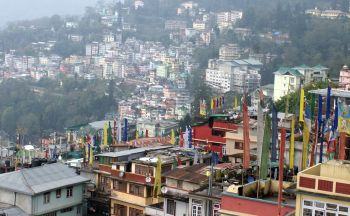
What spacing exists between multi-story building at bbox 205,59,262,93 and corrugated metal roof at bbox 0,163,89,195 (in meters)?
48.7

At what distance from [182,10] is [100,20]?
42.9 ft

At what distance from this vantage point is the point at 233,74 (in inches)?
2608

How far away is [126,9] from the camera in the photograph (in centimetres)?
11512

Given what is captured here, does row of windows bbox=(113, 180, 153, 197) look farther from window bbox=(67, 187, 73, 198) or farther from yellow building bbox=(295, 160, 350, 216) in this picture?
yellow building bbox=(295, 160, 350, 216)

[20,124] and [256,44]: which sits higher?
[256,44]

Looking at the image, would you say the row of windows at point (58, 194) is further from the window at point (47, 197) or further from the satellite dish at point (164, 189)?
the satellite dish at point (164, 189)

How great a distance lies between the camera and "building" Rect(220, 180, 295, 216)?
9172 mm

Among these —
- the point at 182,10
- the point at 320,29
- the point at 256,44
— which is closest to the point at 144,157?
the point at 320,29

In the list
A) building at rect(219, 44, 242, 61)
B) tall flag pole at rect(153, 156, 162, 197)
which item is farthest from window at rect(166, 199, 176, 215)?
building at rect(219, 44, 242, 61)

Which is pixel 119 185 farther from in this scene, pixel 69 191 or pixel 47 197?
pixel 47 197

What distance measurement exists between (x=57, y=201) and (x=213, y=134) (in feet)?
21.2

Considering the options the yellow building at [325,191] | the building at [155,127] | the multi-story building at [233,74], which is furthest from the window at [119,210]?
the multi-story building at [233,74]

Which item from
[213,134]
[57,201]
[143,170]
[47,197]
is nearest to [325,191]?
[143,170]

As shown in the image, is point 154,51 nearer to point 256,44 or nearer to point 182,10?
point 182,10
